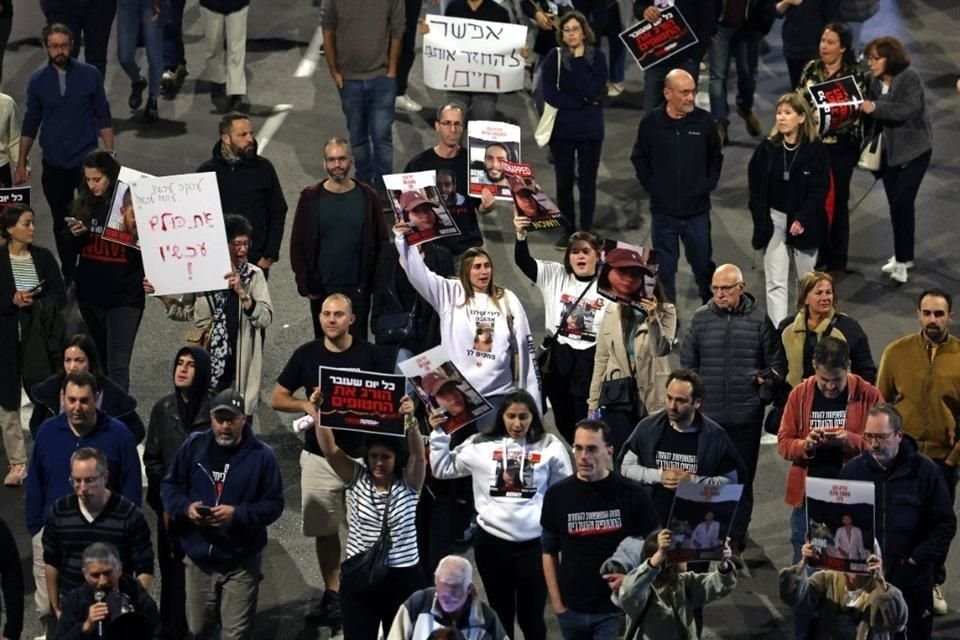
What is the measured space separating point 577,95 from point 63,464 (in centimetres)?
641

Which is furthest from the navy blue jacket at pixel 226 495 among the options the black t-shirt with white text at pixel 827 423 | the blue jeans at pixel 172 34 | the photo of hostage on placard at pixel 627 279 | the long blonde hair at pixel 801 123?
the blue jeans at pixel 172 34

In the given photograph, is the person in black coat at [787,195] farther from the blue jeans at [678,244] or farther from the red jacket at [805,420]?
the red jacket at [805,420]

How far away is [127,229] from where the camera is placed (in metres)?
14.3

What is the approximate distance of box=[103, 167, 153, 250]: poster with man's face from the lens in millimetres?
14211

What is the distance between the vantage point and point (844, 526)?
1117 centimetres

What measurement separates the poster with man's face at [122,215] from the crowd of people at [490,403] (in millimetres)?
39

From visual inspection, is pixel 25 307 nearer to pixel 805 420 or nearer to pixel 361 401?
Result: pixel 361 401

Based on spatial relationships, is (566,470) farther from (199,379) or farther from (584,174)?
(584,174)

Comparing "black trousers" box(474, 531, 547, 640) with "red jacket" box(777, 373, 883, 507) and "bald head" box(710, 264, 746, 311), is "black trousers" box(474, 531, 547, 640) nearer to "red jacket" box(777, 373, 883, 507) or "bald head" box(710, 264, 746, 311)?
"red jacket" box(777, 373, 883, 507)

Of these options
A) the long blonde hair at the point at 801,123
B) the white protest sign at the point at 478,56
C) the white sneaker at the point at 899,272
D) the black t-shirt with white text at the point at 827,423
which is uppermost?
the white protest sign at the point at 478,56

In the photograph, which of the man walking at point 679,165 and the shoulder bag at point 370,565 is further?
the man walking at point 679,165

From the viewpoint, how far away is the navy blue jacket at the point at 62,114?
53.8ft

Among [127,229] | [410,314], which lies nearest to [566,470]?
[410,314]

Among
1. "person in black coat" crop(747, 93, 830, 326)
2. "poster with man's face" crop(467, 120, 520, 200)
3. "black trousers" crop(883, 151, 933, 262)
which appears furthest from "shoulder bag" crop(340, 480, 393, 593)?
"black trousers" crop(883, 151, 933, 262)
